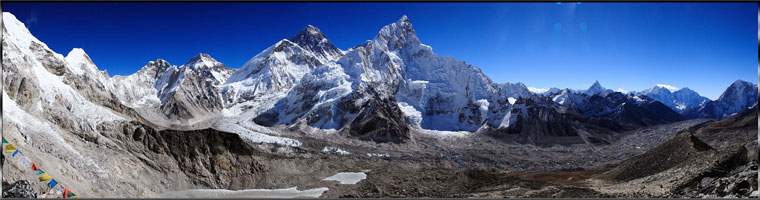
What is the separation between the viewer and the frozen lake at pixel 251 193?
127 ft

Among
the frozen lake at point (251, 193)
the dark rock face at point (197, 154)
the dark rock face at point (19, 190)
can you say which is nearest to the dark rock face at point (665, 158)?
the frozen lake at point (251, 193)

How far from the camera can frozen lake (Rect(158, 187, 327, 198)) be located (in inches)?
1522

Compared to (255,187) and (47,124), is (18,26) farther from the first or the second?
(255,187)

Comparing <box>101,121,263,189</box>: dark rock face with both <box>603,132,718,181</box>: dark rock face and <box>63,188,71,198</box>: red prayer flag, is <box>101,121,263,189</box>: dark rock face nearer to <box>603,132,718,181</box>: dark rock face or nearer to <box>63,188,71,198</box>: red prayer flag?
<box>63,188,71,198</box>: red prayer flag

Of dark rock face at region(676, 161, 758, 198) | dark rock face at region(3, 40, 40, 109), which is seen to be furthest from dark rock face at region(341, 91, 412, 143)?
dark rock face at region(676, 161, 758, 198)

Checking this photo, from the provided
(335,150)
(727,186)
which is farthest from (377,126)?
(727,186)

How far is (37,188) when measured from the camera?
21484 mm

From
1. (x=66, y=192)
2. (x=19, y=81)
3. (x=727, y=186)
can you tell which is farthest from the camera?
(x=19, y=81)

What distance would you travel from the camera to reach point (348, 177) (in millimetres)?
54938

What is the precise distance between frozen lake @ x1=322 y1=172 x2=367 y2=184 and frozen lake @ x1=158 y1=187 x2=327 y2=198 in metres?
5.77

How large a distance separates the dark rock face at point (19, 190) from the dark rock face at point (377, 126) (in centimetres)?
13081

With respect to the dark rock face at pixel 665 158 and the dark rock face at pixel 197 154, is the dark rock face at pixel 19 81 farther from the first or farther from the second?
the dark rock face at pixel 665 158

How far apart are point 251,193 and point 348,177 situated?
15.3 metres

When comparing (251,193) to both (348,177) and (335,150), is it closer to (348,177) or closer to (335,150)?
(348,177)
